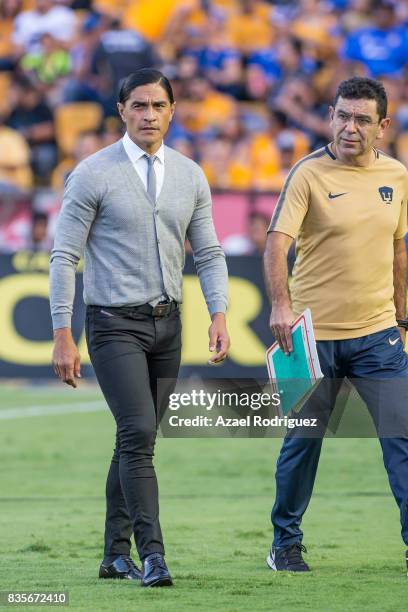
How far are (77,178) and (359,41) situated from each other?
48.7 feet

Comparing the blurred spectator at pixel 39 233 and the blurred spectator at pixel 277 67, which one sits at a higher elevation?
the blurred spectator at pixel 277 67

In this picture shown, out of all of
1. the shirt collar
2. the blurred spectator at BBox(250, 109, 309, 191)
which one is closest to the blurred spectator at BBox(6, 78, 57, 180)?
the blurred spectator at BBox(250, 109, 309, 191)

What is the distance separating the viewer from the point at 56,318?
5566mm

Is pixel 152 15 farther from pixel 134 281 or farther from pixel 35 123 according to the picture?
pixel 134 281

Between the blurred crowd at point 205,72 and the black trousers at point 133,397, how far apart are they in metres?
12.0

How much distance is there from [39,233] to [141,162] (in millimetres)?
10177

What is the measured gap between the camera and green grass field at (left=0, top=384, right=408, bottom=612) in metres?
5.45

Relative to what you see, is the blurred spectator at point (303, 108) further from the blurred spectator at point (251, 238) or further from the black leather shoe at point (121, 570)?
the black leather shoe at point (121, 570)

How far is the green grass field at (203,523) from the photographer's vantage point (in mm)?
5453

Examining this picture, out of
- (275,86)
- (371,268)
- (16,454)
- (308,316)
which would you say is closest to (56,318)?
(308,316)

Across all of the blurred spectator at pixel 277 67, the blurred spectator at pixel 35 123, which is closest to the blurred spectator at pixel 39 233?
the blurred spectator at pixel 35 123

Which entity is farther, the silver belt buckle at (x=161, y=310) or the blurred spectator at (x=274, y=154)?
the blurred spectator at (x=274, y=154)

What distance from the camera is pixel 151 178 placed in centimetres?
575

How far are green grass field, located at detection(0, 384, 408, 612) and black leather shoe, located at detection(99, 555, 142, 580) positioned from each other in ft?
0.33
